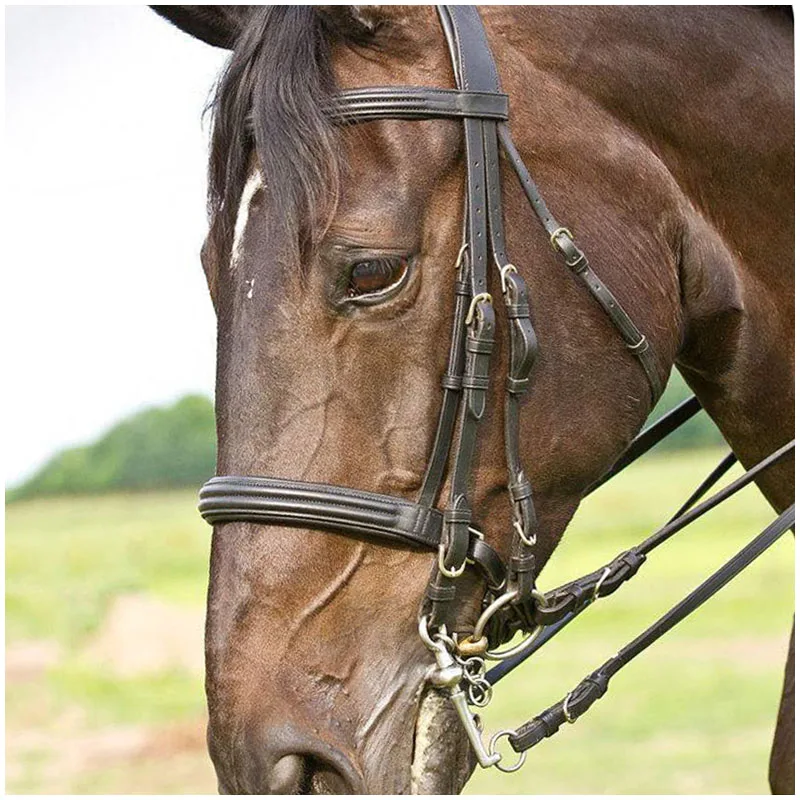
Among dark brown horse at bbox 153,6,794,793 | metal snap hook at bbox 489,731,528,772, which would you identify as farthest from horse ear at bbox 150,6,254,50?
metal snap hook at bbox 489,731,528,772

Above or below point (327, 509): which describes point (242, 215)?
above

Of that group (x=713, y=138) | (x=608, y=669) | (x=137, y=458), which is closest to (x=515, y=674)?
(x=137, y=458)

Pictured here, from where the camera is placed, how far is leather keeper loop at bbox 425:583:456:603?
2.43m

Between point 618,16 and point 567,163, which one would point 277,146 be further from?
point 618,16

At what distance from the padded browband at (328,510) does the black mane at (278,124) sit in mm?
541

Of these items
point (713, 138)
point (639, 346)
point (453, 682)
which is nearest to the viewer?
point (453, 682)

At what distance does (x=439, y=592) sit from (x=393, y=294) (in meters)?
0.65

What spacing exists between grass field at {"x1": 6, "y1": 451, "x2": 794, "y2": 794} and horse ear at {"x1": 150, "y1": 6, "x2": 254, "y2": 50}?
22.3 feet

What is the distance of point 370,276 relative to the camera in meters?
2.44

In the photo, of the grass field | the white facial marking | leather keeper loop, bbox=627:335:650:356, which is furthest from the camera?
the grass field

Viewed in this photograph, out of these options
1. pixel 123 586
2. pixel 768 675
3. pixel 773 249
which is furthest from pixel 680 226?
pixel 123 586

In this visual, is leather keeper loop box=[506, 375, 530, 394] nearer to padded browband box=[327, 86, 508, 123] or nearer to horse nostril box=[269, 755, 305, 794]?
padded browband box=[327, 86, 508, 123]

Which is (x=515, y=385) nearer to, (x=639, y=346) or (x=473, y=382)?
(x=473, y=382)

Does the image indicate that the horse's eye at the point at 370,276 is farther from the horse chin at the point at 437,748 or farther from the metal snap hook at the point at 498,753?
the metal snap hook at the point at 498,753
